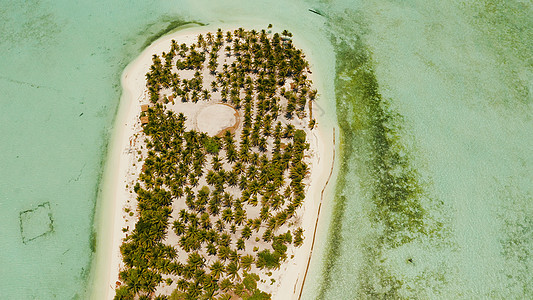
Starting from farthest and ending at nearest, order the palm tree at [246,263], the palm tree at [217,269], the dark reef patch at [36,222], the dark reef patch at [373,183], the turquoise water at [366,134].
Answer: the dark reef patch at [36,222], the turquoise water at [366,134], the dark reef patch at [373,183], the palm tree at [246,263], the palm tree at [217,269]

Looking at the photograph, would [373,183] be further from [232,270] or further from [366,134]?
[232,270]

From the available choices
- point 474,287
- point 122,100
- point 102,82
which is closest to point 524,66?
point 474,287

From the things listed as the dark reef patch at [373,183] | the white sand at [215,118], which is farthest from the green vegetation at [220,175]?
the dark reef patch at [373,183]

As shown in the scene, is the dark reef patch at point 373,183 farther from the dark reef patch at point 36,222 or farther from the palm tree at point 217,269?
the dark reef patch at point 36,222

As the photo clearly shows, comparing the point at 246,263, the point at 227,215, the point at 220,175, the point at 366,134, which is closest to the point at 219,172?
the point at 220,175

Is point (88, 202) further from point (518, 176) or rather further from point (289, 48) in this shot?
point (518, 176)

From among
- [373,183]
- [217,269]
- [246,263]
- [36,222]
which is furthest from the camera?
[373,183]
